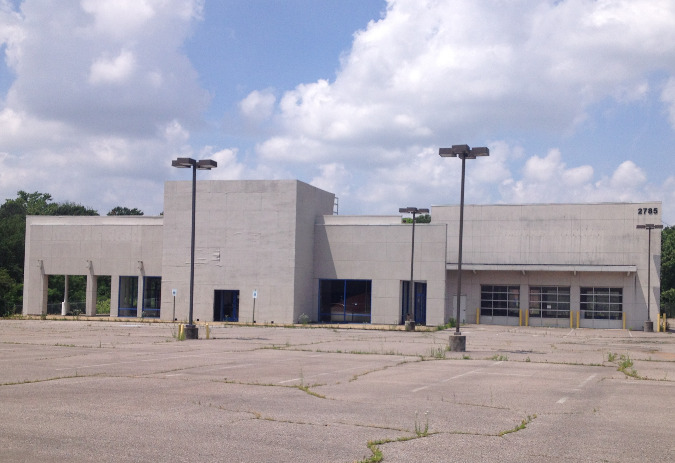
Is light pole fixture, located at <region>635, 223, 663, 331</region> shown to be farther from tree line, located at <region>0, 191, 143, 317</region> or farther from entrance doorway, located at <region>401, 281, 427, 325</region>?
tree line, located at <region>0, 191, 143, 317</region>

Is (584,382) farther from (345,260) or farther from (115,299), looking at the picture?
(115,299)

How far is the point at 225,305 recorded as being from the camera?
162 ft

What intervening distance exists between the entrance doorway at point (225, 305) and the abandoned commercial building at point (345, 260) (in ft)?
0.28

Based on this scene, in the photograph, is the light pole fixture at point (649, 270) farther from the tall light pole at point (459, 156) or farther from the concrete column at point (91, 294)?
the concrete column at point (91, 294)

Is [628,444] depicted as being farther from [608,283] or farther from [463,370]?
[608,283]

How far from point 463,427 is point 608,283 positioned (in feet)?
141

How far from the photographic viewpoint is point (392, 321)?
48.4 m

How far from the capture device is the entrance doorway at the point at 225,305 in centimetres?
4900

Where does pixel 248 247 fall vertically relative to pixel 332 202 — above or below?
below

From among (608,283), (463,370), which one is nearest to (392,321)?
(608,283)

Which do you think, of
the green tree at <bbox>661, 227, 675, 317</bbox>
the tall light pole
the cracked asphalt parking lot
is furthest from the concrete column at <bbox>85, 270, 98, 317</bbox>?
the green tree at <bbox>661, 227, 675, 317</bbox>

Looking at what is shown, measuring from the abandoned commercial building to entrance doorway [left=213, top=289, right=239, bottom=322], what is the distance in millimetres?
87

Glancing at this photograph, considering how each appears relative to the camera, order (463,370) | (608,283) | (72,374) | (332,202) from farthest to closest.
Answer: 1. (332,202)
2. (608,283)
3. (463,370)
4. (72,374)

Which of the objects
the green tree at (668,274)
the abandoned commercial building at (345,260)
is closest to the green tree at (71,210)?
the abandoned commercial building at (345,260)
